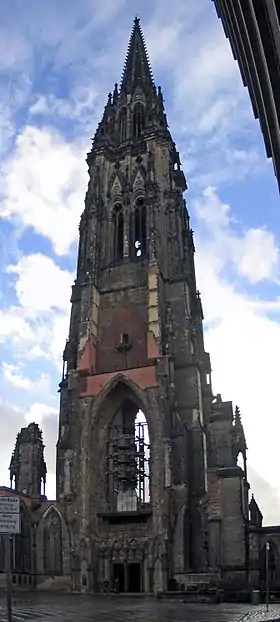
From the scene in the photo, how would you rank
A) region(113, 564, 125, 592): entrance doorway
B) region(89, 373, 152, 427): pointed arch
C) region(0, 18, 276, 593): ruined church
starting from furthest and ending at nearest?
region(89, 373, 152, 427): pointed arch → region(113, 564, 125, 592): entrance doorway → region(0, 18, 276, 593): ruined church

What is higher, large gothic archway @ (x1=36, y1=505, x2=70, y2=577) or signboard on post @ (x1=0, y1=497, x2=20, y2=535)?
signboard on post @ (x1=0, y1=497, x2=20, y2=535)

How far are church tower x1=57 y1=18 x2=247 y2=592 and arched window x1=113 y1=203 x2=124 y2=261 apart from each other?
9 cm

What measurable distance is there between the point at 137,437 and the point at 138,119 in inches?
1215

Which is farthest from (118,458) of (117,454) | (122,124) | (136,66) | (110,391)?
(136,66)

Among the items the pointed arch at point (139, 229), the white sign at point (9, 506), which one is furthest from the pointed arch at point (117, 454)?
the white sign at point (9, 506)

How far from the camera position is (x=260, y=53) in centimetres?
1520

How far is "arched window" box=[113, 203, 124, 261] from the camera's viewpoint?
53656 mm

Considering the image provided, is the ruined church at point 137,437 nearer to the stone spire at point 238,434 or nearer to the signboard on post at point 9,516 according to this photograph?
the stone spire at point 238,434

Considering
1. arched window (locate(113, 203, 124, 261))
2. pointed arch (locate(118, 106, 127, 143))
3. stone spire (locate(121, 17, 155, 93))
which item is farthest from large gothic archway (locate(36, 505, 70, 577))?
stone spire (locate(121, 17, 155, 93))

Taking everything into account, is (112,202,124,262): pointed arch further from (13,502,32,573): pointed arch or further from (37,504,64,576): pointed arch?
(13,502,32,573): pointed arch

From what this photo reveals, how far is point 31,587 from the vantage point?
136ft

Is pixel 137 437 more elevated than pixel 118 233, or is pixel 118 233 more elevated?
pixel 118 233

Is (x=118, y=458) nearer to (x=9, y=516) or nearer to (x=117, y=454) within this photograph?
(x=117, y=454)

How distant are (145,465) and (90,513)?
5.06 meters
